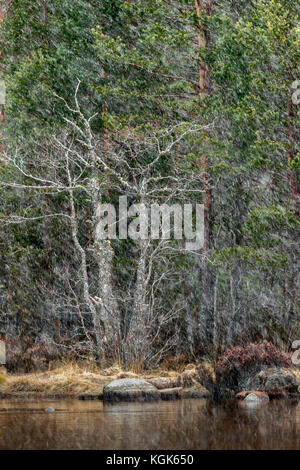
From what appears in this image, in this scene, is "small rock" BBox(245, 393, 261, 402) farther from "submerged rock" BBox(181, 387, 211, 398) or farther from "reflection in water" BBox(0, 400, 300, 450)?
"submerged rock" BBox(181, 387, 211, 398)

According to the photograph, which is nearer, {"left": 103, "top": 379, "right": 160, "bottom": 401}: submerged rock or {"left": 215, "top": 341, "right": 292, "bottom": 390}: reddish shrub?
{"left": 103, "top": 379, "right": 160, "bottom": 401}: submerged rock

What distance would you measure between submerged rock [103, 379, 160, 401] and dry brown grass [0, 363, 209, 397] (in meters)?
0.83

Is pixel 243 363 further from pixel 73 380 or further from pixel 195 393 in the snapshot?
pixel 73 380

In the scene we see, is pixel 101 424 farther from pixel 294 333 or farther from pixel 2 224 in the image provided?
pixel 2 224

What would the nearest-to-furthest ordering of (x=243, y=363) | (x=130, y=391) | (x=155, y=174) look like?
1. (x=130, y=391)
2. (x=243, y=363)
3. (x=155, y=174)

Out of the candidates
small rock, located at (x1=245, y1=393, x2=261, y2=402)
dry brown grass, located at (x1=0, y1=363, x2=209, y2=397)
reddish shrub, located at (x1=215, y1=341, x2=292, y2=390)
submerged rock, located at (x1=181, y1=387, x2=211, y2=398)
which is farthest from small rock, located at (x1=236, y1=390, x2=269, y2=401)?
dry brown grass, located at (x1=0, y1=363, x2=209, y2=397)

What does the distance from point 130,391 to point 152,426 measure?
5.34 metres

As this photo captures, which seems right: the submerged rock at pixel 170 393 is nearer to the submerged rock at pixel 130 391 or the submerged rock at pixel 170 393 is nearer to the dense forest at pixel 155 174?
the submerged rock at pixel 130 391

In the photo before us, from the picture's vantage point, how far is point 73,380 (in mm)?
19734

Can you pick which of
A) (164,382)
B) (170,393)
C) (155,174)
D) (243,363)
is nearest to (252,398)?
(243,363)

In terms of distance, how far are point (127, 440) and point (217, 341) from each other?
42.7 feet

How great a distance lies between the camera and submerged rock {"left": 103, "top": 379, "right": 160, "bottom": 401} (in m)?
17.5

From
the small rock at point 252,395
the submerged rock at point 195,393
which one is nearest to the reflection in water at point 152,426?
the small rock at point 252,395

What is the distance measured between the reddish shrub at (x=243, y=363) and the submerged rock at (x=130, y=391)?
5.17 feet
